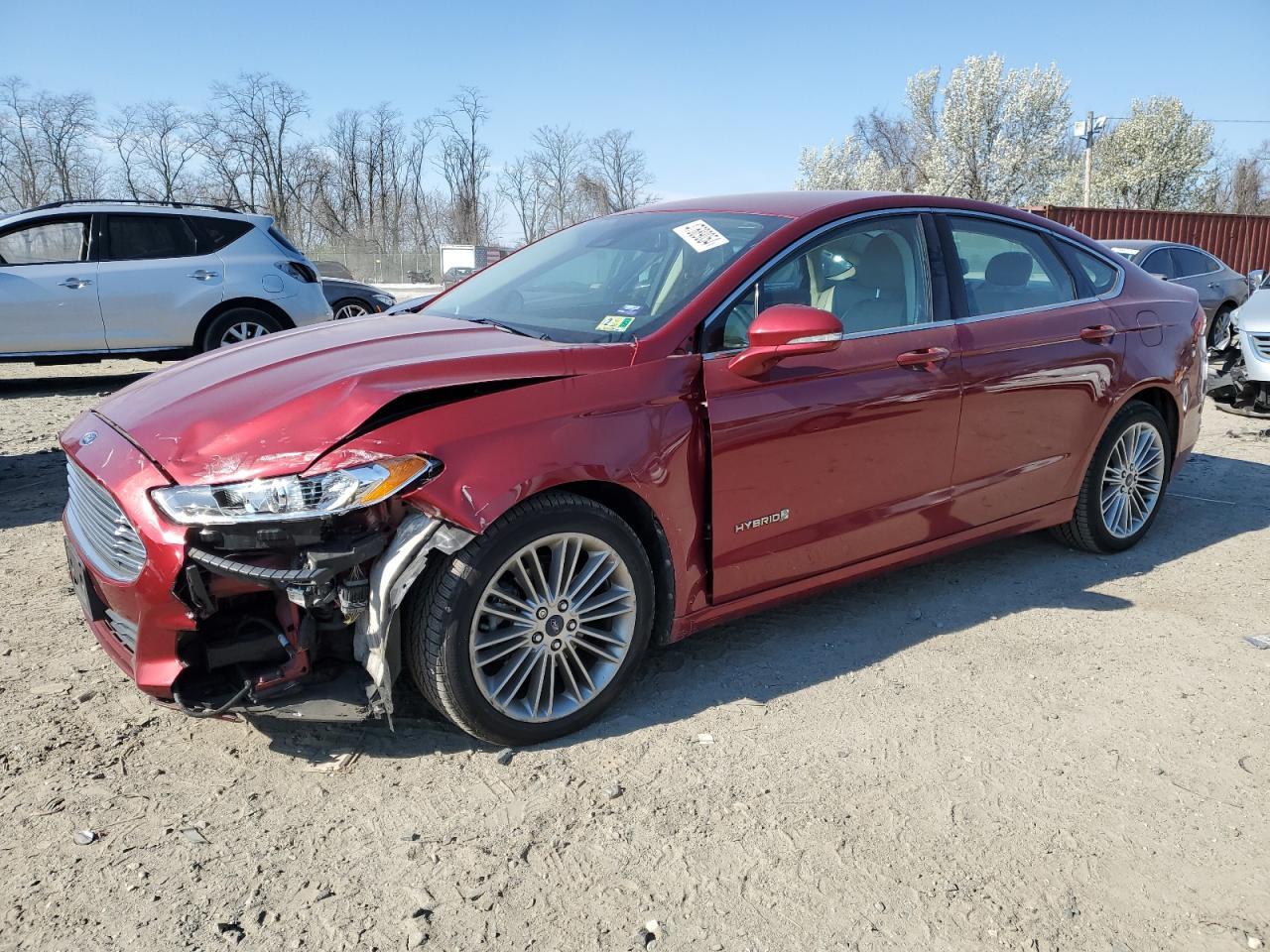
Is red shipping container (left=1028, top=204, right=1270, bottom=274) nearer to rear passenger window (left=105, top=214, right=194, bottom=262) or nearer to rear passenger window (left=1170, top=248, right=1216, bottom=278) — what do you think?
rear passenger window (left=1170, top=248, right=1216, bottom=278)

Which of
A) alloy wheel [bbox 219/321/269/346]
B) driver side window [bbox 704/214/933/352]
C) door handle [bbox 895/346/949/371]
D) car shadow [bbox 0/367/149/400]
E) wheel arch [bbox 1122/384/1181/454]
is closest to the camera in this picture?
driver side window [bbox 704/214/933/352]

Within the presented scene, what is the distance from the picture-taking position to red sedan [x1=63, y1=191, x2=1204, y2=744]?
2615mm

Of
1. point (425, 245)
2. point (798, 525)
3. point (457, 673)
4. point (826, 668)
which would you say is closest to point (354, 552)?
point (457, 673)

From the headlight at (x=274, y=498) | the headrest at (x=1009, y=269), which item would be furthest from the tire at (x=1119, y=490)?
the headlight at (x=274, y=498)

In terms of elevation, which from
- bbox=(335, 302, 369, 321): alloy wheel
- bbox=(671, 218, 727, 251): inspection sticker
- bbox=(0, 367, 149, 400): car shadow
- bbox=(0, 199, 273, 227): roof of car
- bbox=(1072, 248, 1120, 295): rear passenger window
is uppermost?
bbox=(0, 199, 273, 227): roof of car

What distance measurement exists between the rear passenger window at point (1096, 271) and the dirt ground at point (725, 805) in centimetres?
161

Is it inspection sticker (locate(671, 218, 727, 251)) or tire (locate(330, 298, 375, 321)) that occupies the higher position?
inspection sticker (locate(671, 218, 727, 251))

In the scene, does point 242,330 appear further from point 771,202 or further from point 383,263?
point 383,263

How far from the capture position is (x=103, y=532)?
111 inches

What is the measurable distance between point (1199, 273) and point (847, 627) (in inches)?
481

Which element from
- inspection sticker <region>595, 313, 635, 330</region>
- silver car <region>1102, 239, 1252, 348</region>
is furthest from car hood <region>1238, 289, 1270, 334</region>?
inspection sticker <region>595, 313, 635, 330</region>

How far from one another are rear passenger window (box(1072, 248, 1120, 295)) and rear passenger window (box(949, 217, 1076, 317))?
0.17m

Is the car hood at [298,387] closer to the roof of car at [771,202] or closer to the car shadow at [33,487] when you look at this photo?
the roof of car at [771,202]

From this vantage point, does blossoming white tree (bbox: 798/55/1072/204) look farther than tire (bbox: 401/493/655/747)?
Yes
